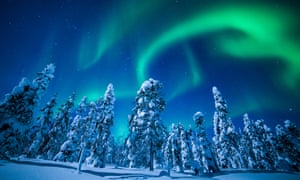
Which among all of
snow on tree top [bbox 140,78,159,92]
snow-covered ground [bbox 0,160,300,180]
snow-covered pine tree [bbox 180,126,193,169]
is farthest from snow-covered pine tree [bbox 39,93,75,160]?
snow-covered pine tree [bbox 180,126,193,169]

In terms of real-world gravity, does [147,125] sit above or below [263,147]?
above

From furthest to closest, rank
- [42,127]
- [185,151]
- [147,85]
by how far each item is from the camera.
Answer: [185,151]
[42,127]
[147,85]

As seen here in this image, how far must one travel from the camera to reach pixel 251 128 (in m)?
41.7

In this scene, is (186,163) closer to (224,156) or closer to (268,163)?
(224,156)

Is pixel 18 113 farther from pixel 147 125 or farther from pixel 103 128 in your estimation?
pixel 147 125

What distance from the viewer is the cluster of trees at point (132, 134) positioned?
67.2 feet

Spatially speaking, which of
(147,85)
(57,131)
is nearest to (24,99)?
(57,131)

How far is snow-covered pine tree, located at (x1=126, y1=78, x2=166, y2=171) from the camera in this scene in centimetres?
2211

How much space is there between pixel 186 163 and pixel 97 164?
26.1 m

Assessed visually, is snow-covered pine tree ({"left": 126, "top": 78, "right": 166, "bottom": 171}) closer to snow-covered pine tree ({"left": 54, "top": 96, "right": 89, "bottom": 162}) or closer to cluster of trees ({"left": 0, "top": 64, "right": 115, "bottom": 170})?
cluster of trees ({"left": 0, "top": 64, "right": 115, "bottom": 170})

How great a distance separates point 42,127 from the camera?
2966 cm

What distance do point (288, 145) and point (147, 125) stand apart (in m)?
41.2

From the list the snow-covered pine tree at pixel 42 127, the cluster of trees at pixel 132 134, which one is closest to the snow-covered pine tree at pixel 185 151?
the cluster of trees at pixel 132 134

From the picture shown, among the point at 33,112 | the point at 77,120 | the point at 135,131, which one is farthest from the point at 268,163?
the point at 33,112
